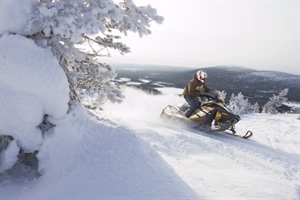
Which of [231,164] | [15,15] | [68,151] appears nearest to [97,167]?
[68,151]

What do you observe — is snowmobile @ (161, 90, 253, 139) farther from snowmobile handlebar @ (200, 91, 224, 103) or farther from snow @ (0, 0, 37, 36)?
snow @ (0, 0, 37, 36)

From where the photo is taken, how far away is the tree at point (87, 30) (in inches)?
185

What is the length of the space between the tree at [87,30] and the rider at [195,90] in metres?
4.36

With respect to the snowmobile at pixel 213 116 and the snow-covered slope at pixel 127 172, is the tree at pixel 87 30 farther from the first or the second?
the snowmobile at pixel 213 116

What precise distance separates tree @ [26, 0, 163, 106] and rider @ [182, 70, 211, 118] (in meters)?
4.36

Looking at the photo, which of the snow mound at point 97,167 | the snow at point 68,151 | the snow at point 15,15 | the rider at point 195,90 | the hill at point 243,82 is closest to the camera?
the snow mound at point 97,167

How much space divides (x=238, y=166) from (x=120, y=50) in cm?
349

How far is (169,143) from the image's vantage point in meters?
7.63

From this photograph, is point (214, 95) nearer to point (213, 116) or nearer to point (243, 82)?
point (213, 116)

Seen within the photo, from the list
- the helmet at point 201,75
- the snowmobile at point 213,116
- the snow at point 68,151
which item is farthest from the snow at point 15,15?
the snowmobile at point 213,116

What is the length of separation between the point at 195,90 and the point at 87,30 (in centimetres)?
673

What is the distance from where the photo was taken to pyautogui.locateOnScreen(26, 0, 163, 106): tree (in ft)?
15.4

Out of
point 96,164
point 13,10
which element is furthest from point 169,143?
point 13,10

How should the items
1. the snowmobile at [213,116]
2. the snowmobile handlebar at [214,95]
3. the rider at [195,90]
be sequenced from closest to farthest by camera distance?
the snowmobile at [213,116] → the snowmobile handlebar at [214,95] → the rider at [195,90]
